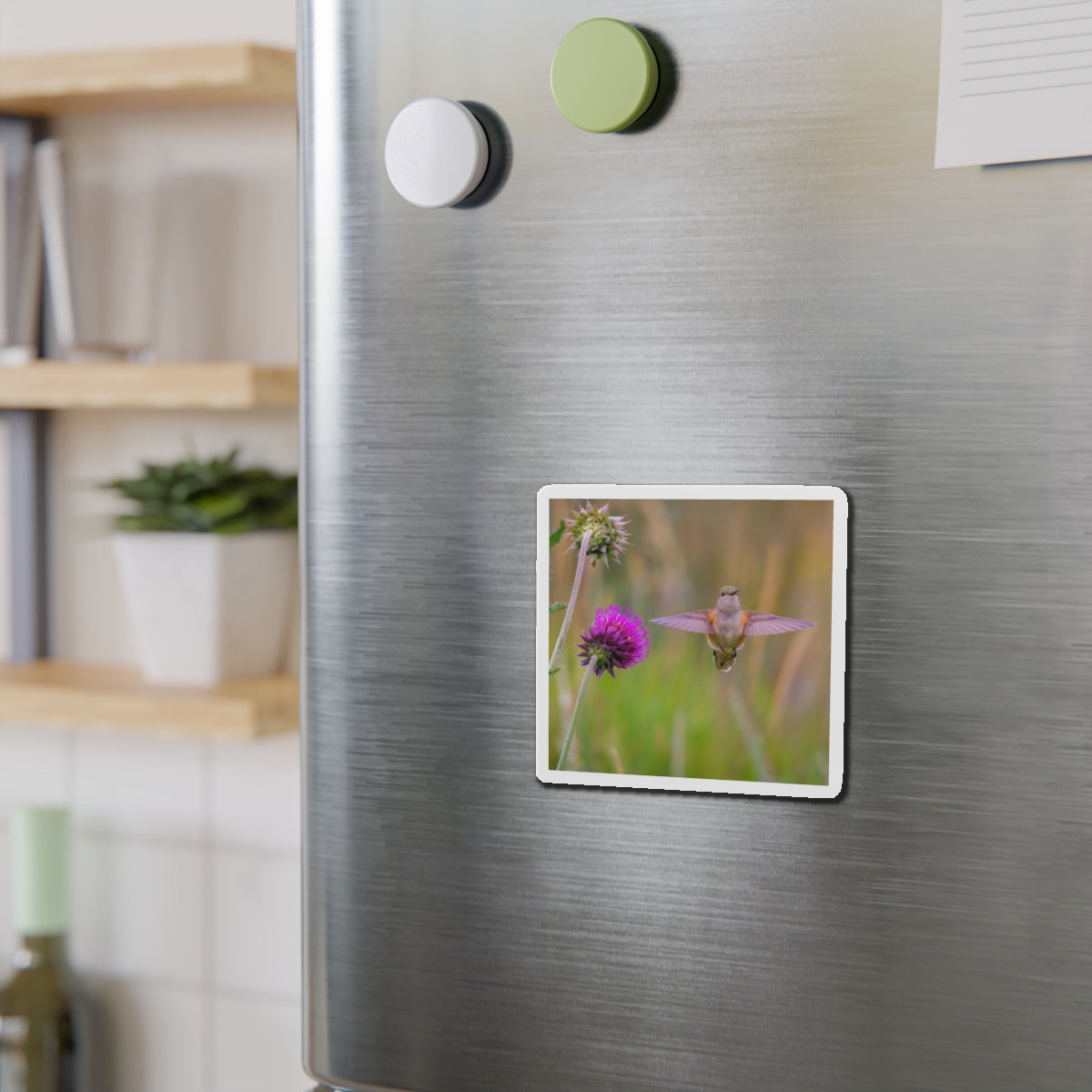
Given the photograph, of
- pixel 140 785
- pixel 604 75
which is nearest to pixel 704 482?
pixel 604 75

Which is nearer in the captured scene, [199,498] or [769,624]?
[769,624]

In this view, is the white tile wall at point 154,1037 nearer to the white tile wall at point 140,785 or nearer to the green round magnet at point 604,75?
the white tile wall at point 140,785

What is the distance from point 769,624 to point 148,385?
694 millimetres

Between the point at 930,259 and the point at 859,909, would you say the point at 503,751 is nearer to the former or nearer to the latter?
the point at 859,909

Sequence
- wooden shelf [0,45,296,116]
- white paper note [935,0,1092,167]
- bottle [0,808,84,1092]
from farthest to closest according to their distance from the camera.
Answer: bottle [0,808,84,1092], wooden shelf [0,45,296,116], white paper note [935,0,1092,167]

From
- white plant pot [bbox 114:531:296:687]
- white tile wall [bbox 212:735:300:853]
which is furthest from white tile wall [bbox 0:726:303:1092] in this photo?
white plant pot [bbox 114:531:296:687]

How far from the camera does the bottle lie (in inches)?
46.6

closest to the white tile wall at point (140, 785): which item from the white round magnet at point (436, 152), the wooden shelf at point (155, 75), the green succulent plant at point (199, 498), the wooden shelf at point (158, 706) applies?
the wooden shelf at point (158, 706)

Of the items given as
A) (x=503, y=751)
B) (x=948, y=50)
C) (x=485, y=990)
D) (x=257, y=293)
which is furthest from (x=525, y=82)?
(x=257, y=293)

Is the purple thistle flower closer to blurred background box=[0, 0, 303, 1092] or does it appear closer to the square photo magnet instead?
the square photo magnet

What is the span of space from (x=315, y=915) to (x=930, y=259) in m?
0.39

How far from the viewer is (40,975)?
1.21 m

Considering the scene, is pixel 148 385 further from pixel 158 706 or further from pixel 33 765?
pixel 33 765

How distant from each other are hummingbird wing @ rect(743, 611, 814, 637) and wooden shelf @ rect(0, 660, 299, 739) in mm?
590
